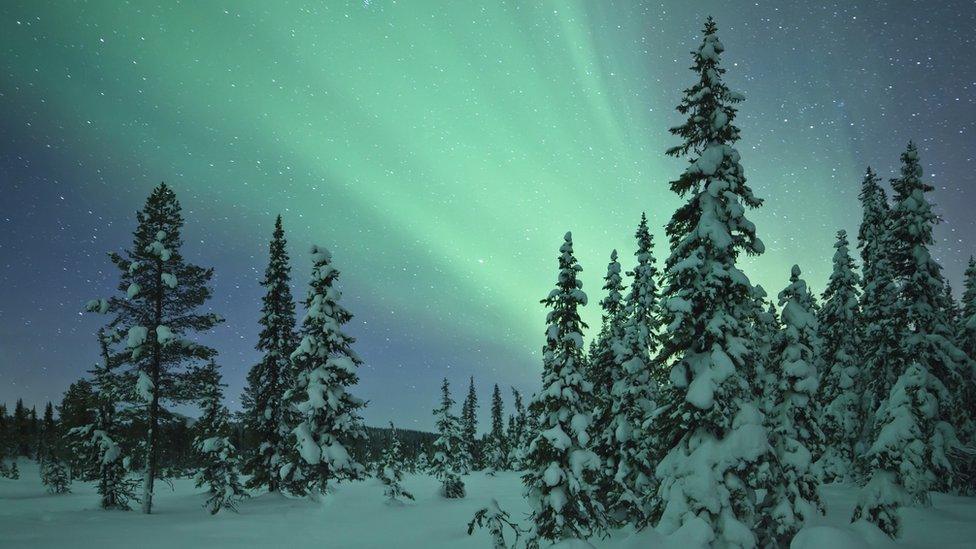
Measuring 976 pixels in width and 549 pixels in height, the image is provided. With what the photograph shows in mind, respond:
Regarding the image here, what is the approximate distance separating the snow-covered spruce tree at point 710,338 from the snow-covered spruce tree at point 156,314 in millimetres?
21140

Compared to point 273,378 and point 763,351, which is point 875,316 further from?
point 273,378

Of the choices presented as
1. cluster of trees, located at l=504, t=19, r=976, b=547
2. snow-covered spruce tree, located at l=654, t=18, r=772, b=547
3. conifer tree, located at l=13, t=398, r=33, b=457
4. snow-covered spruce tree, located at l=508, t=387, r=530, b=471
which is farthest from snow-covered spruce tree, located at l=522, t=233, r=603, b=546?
conifer tree, located at l=13, t=398, r=33, b=457

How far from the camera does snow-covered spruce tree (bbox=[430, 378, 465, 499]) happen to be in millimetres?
40750

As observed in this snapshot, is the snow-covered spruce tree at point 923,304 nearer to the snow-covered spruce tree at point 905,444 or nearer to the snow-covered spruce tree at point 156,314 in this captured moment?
the snow-covered spruce tree at point 905,444

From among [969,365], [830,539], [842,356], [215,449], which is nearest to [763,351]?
[969,365]

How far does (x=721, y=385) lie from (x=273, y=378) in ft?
85.8

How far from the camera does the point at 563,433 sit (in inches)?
662

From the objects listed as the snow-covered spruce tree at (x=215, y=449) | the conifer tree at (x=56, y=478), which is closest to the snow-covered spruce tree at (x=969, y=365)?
the snow-covered spruce tree at (x=215, y=449)

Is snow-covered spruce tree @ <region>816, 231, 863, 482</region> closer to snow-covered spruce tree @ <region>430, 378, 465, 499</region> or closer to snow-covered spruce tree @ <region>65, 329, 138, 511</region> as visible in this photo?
snow-covered spruce tree @ <region>430, 378, 465, 499</region>

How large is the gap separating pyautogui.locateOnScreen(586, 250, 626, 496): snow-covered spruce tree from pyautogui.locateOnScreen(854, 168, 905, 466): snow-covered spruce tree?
10.2m

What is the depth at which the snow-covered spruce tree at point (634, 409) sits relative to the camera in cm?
2164

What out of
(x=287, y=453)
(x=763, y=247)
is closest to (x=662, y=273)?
(x=763, y=247)

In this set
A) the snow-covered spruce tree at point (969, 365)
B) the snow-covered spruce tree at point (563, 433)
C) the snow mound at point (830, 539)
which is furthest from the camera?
the snow-covered spruce tree at point (969, 365)

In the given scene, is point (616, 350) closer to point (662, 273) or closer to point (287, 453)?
point (662, 273)
